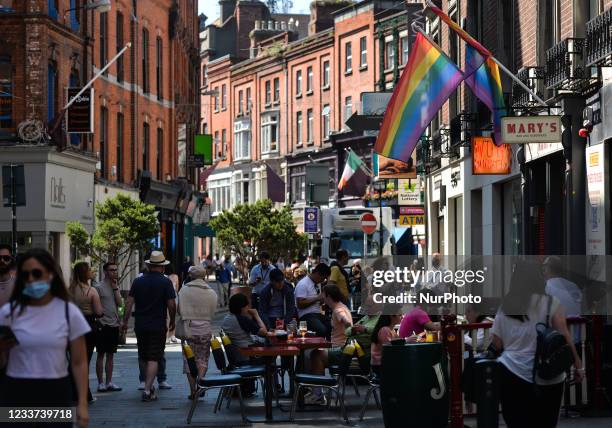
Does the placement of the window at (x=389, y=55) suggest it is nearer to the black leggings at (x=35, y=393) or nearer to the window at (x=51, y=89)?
the window at (x=51, y=89)

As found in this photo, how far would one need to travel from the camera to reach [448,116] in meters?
37.2

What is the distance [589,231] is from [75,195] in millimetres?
20850

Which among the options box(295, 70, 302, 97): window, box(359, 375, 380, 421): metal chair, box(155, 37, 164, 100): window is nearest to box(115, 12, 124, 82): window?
box(155, 37, 164, 100): window

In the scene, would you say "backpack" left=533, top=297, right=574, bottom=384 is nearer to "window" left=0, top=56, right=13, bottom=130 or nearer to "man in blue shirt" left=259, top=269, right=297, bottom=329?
"man in blue shirt" left=259, top=269, right=297, bottom=329

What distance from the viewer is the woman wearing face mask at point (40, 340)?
339 inches

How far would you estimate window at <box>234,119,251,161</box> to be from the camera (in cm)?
9162

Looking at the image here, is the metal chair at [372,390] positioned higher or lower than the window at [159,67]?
lower

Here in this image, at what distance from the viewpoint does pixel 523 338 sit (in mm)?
10914

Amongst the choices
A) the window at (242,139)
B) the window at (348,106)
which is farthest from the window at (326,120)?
the window at (242,139)

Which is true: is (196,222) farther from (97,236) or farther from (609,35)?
(609,35)

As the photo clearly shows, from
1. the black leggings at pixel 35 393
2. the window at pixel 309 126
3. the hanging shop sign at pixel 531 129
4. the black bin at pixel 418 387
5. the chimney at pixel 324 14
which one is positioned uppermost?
the chimney at pixel 324 14

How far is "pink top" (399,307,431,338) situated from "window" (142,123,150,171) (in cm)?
3206

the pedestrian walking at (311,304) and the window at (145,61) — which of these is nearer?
the pedestrian walking at (311,304)

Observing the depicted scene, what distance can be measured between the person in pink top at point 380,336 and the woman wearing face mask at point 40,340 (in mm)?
7879
